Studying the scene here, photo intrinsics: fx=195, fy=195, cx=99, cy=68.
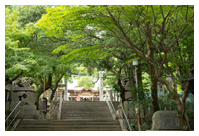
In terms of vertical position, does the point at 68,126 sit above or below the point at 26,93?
below

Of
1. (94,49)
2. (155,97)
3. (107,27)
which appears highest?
(107,27)

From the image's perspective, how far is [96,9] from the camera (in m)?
7.12

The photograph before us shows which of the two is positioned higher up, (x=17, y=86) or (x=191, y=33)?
(x=191, y=33)

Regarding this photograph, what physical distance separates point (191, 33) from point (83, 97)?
67.8 feet

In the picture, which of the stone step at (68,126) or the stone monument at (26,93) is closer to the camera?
the stone step at (68,126)

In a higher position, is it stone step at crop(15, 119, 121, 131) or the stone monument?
the stone monument

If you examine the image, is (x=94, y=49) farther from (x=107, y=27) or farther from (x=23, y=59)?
(x=23, y=59)

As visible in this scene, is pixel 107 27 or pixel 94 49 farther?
pixel 94 49

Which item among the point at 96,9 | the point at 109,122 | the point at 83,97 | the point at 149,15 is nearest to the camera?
the point at 96,9

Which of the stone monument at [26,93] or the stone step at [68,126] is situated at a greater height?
the stone monument at [26,93]

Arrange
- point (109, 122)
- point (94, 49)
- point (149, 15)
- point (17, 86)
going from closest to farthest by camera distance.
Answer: point (149, 15)
point (94, 49)
point (109, 122)
point (17, 86)

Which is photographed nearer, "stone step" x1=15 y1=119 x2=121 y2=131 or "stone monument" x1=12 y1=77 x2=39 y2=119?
"stone step" x1=15 y1=119 x2=121 y2=131

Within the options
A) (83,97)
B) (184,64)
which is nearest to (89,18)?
(184,64)

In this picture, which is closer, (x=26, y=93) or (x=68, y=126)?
(x=68, y=126)
